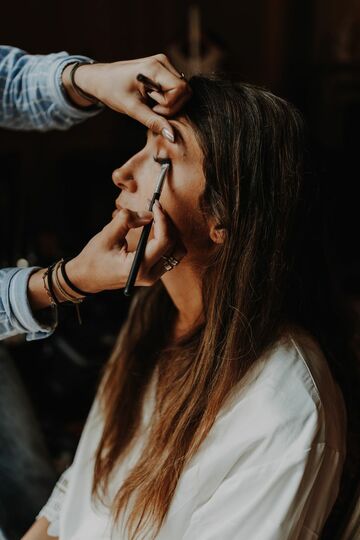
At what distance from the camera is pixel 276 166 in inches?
38.7

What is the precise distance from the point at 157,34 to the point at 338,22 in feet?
3.79

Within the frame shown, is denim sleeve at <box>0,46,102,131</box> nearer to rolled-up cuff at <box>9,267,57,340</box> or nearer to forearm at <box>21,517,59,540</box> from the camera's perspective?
rolled-up cuff at <box>9,267,57,340</box>

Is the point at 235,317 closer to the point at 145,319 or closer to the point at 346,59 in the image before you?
the point at 145,319

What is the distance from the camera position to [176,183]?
1.00 metres

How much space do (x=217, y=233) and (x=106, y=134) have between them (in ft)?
8.20

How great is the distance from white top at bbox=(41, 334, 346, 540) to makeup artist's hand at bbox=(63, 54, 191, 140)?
40cm

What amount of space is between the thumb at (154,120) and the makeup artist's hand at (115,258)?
0.44 ft

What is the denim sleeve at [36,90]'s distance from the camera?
1117 mm

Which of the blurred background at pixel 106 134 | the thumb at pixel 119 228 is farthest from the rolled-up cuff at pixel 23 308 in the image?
the blurred background at pixel 106 134

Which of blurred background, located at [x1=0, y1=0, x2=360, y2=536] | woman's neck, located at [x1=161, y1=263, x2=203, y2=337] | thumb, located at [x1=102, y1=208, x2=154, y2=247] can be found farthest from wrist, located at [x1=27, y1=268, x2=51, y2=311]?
blurred background, located at [x1=0, y1=0, x2=360, y2=536]

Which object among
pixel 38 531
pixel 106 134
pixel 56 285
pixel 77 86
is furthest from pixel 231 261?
pixel 106 134

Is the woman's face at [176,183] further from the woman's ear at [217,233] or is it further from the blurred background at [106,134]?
the blurred background at [106,134]

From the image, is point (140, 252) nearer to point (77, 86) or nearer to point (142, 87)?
point (142, 87)

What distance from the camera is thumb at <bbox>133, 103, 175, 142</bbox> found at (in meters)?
0.97
